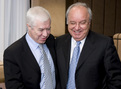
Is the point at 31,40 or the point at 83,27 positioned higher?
the point at 83,27

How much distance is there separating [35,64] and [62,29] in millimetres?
2919

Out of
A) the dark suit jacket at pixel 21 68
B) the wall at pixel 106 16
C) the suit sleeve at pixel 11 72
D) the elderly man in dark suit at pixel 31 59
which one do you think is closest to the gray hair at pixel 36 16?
the elderly man in dark suit at pixel 31 59

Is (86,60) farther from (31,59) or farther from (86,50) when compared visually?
(31,59)

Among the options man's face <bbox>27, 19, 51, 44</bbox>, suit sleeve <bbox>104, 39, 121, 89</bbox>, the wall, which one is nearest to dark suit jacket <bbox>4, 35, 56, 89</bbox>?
man's face <bbox>27, 19, 51, 44</bbox>

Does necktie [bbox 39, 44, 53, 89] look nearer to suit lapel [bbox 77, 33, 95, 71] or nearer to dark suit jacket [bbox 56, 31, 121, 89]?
dark suit jacket [bbox 56, 31, 121, 89]

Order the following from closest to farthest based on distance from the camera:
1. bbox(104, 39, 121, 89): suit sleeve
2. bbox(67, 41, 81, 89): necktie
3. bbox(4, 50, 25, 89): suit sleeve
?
1. bbox(4, 50, 25, 89): suit sleeve
2. bbox(104, 39, 121, 89): suit sleeve
3. bbox(67, 41, 81, 89): necktie

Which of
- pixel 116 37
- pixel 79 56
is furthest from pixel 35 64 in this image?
pixel 116 37

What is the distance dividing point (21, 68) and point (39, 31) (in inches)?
13.6

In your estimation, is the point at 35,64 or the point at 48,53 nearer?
the point at 35,64

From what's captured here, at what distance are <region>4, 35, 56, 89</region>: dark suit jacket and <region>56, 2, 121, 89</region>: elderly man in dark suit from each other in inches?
12.1

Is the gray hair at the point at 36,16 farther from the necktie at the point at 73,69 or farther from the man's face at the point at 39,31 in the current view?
the necktie at the point at 73,69

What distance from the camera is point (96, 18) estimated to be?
19.1 ft

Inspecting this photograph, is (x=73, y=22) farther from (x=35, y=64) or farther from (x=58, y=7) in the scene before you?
(x=58, y=7)

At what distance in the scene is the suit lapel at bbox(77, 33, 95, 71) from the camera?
1.83 metres
